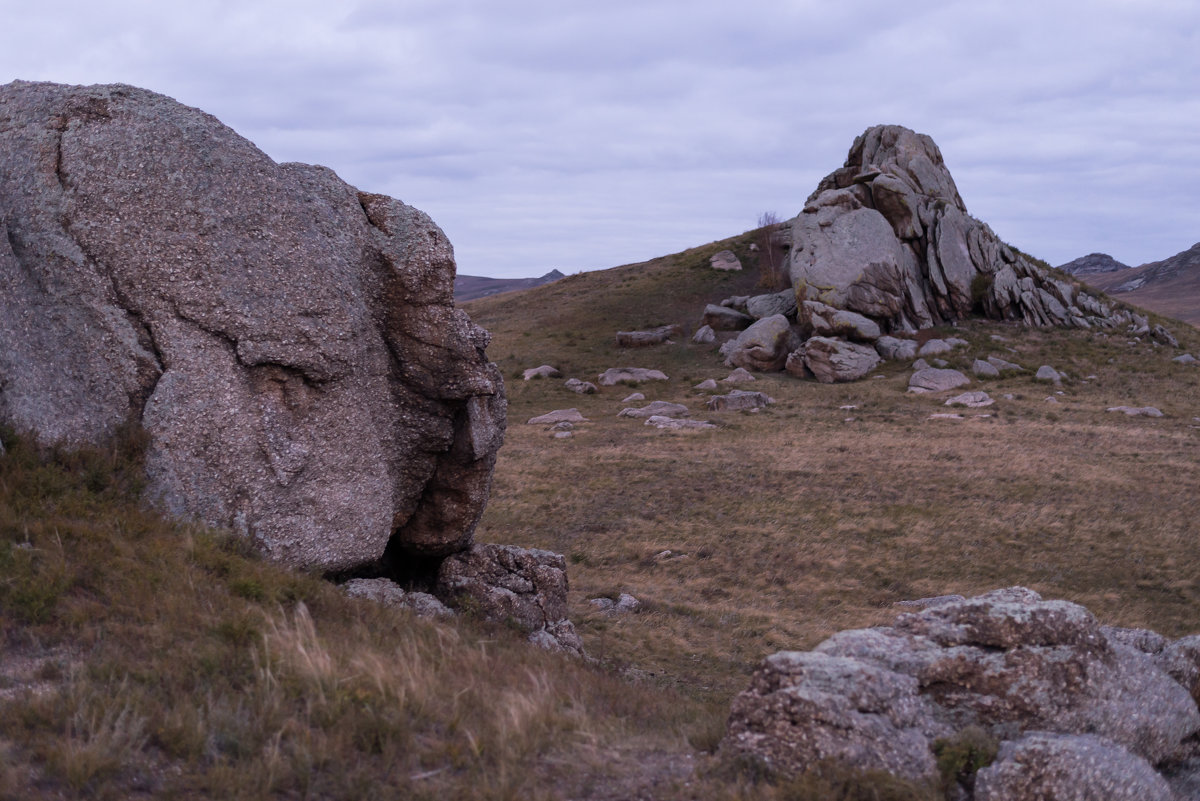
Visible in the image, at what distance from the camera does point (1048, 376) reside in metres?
41.5

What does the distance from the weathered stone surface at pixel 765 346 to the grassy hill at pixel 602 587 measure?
12.8ft

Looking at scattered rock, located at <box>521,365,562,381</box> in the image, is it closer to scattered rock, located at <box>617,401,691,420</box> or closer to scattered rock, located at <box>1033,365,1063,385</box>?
scattered rock, located at <box>617,401,691,420</box>

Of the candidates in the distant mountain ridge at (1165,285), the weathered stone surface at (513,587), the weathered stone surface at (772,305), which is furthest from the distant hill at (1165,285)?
the weathered stone surface at (513,587)

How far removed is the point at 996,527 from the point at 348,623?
58.0 ft

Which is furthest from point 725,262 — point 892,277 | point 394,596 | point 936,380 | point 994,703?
point 994,703

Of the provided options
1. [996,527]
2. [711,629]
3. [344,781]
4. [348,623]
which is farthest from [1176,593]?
[344,781]

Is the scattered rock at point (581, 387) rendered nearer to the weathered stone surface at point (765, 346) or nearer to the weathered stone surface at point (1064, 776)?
the weathered stone surface at point (765, 346)

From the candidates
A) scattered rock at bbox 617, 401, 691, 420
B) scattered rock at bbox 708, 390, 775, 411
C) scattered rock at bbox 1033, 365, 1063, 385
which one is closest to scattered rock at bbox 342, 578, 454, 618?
scattered rock at bbox 617, 401, 691, 420

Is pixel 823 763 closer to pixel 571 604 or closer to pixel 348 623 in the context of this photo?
pixel 348 623

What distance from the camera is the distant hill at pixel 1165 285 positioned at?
131 m

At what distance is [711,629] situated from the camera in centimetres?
1496

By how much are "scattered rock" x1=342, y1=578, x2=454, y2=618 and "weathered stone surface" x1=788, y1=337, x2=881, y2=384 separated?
34510mm

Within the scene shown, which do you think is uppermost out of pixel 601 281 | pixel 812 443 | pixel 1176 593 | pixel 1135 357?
pixel 601 281

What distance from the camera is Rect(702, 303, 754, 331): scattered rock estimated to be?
173ft
